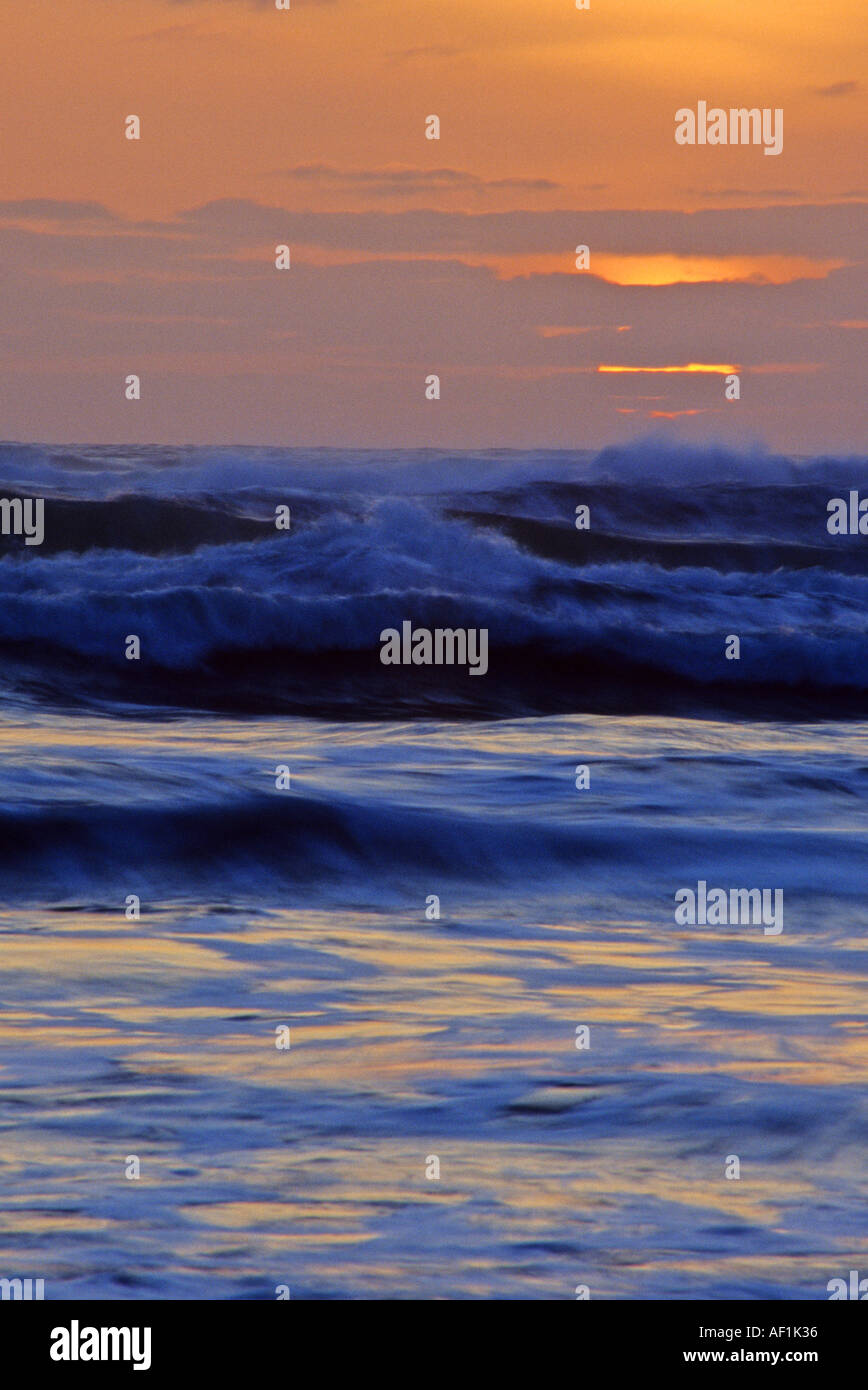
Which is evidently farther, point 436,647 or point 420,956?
point 436,647

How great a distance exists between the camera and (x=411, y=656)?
1808cm

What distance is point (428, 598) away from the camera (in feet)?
65.1

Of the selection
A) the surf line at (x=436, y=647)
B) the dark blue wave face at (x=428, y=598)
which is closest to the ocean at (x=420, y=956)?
the dark blue wave face at (x=428, y=598)

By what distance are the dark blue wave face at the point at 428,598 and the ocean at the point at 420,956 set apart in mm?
108

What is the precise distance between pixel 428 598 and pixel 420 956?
13176mm

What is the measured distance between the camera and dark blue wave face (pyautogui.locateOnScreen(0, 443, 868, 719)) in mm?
16406

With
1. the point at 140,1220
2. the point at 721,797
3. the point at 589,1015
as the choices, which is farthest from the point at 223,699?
the point at 140,1220

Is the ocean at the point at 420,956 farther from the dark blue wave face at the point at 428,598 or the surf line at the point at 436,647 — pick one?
the surf line at the point at 436,647

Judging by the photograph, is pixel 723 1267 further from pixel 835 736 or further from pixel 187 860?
pixel 835 736

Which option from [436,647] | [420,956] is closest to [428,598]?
[436,647]

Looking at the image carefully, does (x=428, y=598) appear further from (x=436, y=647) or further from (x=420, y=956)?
(x=420, y=956)

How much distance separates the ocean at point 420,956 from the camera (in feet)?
13.7

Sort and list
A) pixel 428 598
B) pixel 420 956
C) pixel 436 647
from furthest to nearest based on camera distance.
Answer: pixel 428 598 < pixel 436 647 < pixel 420 956
